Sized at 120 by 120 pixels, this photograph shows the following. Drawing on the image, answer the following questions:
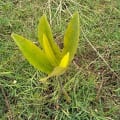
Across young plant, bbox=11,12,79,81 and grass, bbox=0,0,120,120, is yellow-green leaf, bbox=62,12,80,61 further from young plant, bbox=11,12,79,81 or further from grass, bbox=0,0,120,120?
grass, bbox=0,0,120,120

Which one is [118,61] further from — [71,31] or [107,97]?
[71,31]

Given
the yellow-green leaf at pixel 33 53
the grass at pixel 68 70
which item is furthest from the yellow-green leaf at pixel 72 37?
the grass at pixel 68 70

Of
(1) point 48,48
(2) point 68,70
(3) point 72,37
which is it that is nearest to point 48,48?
(1) point 48,48

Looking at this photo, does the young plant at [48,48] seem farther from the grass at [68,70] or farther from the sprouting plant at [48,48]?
the grass at [68,70]

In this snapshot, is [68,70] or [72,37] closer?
[72,37]

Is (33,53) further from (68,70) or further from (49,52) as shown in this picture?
(68,70)

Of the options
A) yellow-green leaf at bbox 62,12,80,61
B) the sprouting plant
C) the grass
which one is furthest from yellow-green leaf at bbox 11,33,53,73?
the grass

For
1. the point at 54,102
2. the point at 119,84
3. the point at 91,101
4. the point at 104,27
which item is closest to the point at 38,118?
the point at 54,102
